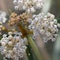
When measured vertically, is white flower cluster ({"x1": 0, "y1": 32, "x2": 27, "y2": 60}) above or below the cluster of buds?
below

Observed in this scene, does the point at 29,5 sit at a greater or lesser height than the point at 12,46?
greater

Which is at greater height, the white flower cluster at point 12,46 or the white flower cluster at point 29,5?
the white flower cluster at point 29,5

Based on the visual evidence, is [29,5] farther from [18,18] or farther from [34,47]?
[34,47]

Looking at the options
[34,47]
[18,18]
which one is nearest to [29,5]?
[18,18]

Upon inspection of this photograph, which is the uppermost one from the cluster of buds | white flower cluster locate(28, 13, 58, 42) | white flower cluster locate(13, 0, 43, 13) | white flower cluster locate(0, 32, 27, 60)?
white flower cluster locate(13, 0, 43, 13)

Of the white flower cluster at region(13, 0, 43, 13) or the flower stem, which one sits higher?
the white flower cluster at region(13, 0, 43, 13)

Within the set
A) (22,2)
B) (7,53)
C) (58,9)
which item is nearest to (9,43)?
(7,53)

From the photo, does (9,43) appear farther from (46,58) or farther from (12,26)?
(46,58)

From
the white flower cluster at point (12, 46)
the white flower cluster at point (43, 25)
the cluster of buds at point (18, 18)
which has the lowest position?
the white flower cluster at point (12, 46)
